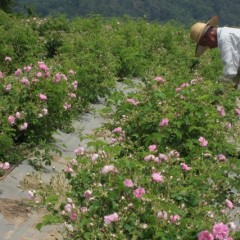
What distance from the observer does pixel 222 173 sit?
428 centimetres

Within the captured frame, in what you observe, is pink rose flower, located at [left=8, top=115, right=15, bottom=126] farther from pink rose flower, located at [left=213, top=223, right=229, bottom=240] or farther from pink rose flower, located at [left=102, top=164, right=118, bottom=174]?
pink rose flower, located at [left=213, top=223, right=229, bottom=240]

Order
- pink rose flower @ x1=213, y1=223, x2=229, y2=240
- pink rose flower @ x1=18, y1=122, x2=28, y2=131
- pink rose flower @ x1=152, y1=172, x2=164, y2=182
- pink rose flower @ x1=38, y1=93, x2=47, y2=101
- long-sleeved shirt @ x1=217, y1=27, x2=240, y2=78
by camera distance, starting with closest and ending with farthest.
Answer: pink rose flower @ x1=213, y1=223, x2=229, y2=240 < pink rose flower @ x1=152, y1=172, x2=164, y2=182 < pink rose flower @ x1=18, y1=122, x2=28, y2=131 < pink rose flower @ x1=38, y1=93, x2=47, y2=101 < long-sleeved shirt @ x1=217, y1=27, x2=240, y2=78

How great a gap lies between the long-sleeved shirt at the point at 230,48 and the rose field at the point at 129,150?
215mm

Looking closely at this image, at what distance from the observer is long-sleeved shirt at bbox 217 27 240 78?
22.5 ft

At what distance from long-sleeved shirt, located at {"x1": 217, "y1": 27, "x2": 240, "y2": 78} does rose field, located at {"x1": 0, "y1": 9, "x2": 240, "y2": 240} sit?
215mm

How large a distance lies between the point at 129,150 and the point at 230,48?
2.48m

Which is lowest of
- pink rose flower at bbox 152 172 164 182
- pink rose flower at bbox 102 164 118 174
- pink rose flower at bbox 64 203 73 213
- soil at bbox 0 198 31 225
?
soil at bbox 0 198 31 225

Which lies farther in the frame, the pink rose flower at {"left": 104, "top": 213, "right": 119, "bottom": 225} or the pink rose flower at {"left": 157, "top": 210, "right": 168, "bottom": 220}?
the pink rose flower at {"left": 157, "top": 210, "right": 168, "bottom": 220}

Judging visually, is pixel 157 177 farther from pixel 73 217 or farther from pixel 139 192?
pixel 73 217

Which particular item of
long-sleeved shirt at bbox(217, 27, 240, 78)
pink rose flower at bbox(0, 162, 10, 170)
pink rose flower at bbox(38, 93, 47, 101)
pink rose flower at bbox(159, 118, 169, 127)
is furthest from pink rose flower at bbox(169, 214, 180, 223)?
long-sleeved shirt at bbox(217, 27, 240, 78)

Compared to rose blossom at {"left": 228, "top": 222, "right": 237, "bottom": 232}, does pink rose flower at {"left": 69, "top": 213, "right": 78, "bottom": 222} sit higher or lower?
higher

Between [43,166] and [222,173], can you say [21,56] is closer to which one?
[43,166]

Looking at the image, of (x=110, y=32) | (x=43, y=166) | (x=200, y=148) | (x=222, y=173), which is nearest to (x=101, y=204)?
(x=222, y=173)

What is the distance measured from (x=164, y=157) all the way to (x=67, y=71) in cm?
391
